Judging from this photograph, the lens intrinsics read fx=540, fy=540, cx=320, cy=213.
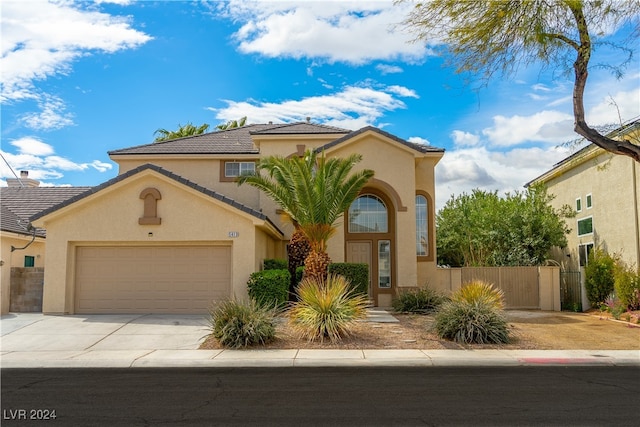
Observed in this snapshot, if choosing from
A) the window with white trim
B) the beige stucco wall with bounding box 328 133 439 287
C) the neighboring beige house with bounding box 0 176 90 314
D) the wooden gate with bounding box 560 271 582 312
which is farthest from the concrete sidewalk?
the window with white trim

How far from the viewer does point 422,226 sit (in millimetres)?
22188

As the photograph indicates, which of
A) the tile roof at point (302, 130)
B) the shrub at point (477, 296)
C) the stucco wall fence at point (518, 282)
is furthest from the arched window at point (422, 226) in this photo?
the shrub at point (477, 296)

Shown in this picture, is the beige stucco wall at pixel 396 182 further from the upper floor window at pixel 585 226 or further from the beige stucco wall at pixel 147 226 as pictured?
the upper floor window at pixel 585 226

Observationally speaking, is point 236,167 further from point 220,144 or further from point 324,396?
point 324,396

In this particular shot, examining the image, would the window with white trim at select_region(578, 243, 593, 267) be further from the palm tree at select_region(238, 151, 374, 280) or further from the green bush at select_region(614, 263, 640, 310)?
the palm tree at select_region(238, 151, 374, 280)

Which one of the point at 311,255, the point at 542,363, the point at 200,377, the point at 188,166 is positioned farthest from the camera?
the point at 188,166

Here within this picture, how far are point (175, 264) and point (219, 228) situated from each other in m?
1.85

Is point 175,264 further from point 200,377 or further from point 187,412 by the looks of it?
point 187,412

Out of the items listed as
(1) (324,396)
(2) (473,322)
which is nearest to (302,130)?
(2) (473,322)

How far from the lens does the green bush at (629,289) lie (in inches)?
711

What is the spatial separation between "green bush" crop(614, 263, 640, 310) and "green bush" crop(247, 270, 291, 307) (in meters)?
11.5

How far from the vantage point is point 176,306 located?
17141mm

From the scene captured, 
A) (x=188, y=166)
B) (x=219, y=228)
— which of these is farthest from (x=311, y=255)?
(x=188, y=166)

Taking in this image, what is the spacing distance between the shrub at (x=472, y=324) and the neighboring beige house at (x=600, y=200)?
23.4 feet
